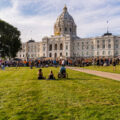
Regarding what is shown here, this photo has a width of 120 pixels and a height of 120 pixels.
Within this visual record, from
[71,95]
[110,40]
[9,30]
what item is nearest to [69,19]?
[110,40]

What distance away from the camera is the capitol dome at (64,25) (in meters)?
99.1

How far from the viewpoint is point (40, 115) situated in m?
4.83

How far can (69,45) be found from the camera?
90188mm

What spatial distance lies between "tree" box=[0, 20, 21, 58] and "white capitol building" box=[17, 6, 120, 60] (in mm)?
36527

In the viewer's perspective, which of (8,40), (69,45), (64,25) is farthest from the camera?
(64,25)

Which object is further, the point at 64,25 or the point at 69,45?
the point at 64,25

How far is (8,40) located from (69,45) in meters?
49.4

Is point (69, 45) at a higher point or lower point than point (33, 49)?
higher

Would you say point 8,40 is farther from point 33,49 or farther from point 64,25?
point 33,49

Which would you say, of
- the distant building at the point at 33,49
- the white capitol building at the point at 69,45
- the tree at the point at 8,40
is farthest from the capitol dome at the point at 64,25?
the tree at the point at 8,40

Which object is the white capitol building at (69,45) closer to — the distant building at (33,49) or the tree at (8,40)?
the distant building at (33,49)

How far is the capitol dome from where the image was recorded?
99062 millimetres

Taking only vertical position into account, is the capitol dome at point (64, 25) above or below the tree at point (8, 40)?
above

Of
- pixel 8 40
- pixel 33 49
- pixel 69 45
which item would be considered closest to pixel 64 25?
pixel 69 45
